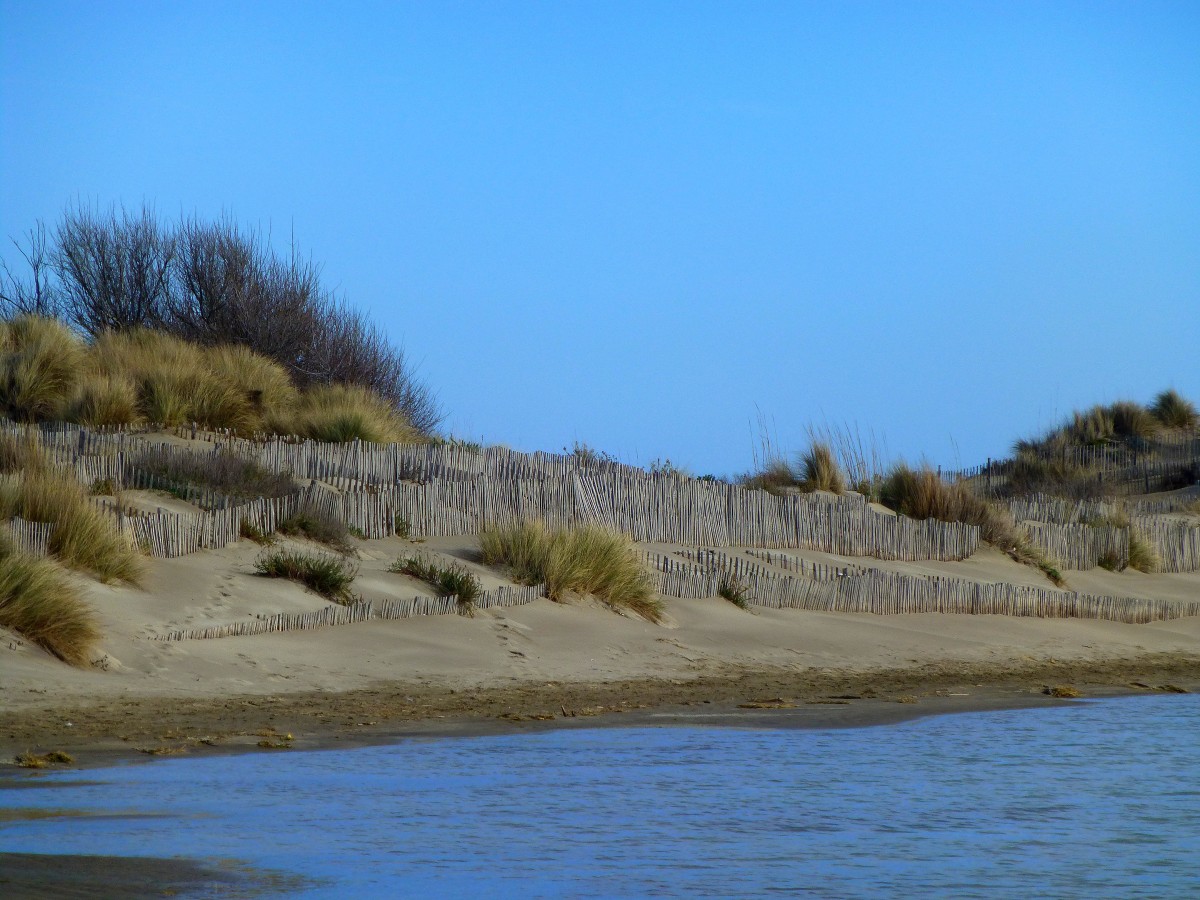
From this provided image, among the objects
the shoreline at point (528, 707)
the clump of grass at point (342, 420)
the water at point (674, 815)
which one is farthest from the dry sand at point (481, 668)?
the clump of grass at point (342, 420)

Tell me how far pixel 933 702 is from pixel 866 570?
4427 millimetres

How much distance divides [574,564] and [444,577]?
3.87 ft

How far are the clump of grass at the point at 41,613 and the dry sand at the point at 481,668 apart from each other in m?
0.10

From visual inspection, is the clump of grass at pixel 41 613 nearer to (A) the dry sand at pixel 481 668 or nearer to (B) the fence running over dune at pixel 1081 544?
(A) the dry sand at pixel 481 668

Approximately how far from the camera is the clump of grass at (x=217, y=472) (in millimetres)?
11688

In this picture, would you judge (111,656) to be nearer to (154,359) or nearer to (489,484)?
(489,484)

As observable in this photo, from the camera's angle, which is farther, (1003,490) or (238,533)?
(1003,490)

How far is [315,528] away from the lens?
10.9 m

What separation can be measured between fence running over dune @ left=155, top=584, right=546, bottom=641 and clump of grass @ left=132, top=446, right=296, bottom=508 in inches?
91.2

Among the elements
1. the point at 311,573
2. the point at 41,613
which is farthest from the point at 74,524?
the point at 311,573

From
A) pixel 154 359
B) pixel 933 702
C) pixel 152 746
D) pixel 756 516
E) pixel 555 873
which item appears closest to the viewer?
pixel 555 873

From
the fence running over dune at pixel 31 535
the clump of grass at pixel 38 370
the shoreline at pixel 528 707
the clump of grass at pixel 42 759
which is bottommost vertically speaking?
the clump of grass at pixel 42 759

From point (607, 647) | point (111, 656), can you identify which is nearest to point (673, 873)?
point (111, 656)

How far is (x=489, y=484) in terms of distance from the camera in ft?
41.5
